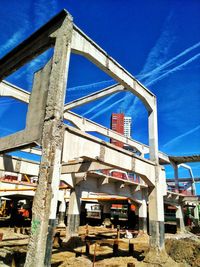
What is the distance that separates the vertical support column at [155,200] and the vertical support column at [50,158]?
6928 mm

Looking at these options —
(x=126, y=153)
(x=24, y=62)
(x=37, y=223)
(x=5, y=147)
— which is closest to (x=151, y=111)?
(x=126, y=153)

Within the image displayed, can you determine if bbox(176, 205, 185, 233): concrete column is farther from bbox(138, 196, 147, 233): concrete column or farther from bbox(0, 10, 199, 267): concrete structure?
bbox(0, 10, 199, 267): concrete structure

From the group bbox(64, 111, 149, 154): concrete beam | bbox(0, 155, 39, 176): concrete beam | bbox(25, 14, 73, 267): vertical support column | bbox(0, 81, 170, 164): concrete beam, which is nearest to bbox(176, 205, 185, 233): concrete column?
bbox(0, 81, 170, 164): concrete beam

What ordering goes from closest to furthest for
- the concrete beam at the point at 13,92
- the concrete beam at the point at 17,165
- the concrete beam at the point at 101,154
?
the concrete beam at the point at 101,154, the concrete beam at the point at 17,165, the concrete beam at the point at 13,92

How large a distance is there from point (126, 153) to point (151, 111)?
435cm

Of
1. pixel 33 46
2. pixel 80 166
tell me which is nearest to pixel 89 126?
pixel 80 166

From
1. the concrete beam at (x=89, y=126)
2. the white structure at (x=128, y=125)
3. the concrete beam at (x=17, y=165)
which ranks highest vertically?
the white structure at (x=128, y=125)

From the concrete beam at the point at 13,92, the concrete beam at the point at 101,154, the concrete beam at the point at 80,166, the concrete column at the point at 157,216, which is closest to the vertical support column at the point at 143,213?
the concrete column at the point at 157,216

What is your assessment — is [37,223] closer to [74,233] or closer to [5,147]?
[5,147]

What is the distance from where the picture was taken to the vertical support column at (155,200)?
1196cm

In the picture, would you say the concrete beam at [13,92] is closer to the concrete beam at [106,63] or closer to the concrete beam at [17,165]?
the concrete beam at [17,165]

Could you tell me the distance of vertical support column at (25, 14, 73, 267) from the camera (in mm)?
6352

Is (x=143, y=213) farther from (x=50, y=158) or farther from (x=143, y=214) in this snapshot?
(x=50, y=158)

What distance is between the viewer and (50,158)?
6879 mm
